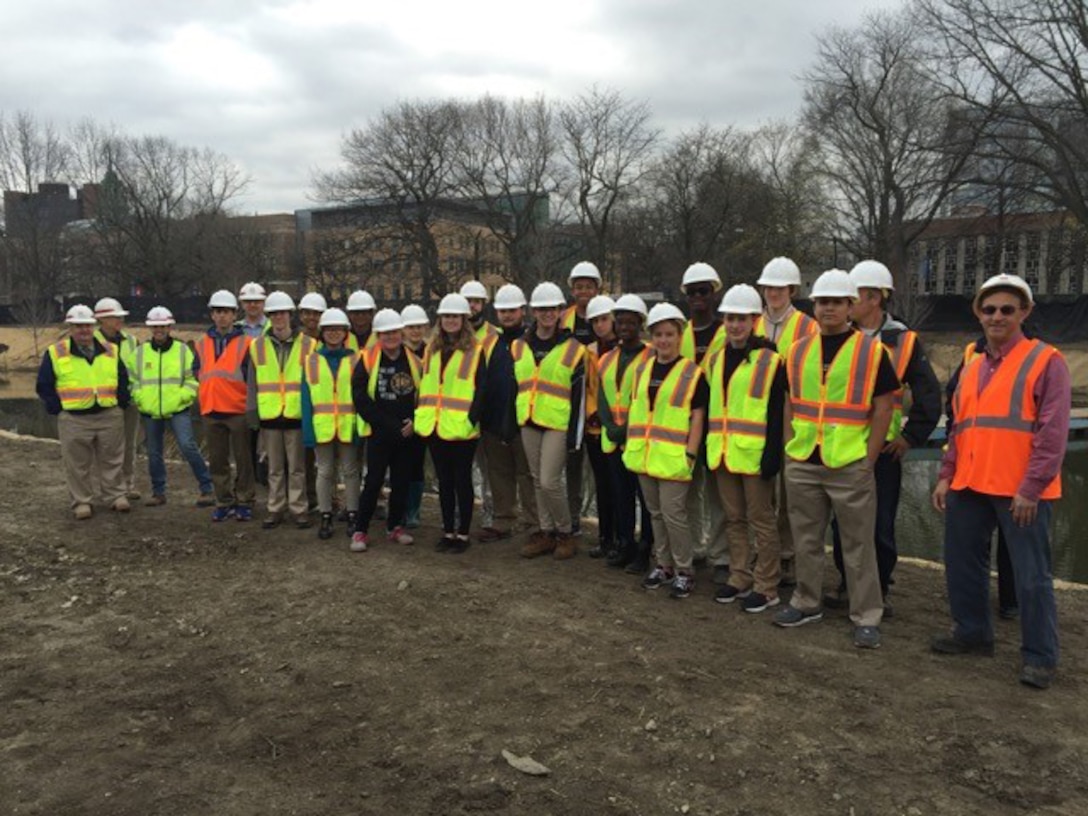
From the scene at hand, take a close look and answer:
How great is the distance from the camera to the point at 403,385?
621 centimetres

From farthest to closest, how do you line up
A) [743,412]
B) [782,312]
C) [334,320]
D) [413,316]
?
[334,320]
[413,316]
[782,312]
[743,412]

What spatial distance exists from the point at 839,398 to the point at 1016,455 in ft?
2.88

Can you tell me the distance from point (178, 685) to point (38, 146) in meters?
56.1

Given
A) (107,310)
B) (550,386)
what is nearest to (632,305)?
(550,386)

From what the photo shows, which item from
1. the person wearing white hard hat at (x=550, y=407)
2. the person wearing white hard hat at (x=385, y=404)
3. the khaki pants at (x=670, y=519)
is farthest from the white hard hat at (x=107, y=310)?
the khaki pants at (x=670, y=519)

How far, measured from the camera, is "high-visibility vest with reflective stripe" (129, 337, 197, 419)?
7680mm

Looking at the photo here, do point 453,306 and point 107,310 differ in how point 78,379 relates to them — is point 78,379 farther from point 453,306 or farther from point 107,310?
point 453,306

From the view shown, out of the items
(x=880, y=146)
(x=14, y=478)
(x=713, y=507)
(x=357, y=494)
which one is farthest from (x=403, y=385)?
(x=880, y=146)

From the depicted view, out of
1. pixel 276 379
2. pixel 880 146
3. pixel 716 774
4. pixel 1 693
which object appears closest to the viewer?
pixel 716 774

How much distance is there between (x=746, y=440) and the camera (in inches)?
189

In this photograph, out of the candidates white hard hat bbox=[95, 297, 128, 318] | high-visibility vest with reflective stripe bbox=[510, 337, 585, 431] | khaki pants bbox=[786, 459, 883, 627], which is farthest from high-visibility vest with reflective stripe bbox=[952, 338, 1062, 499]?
white hard hat bbox=[95, 297, 128, 318]

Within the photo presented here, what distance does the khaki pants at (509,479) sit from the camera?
22.2ft

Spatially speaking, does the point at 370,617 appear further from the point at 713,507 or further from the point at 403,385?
the point at 713,507

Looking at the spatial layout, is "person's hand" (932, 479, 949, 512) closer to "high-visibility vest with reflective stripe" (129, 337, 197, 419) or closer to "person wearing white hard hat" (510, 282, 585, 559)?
"person wearing white hard hat" (510, 282, 585, 559)
